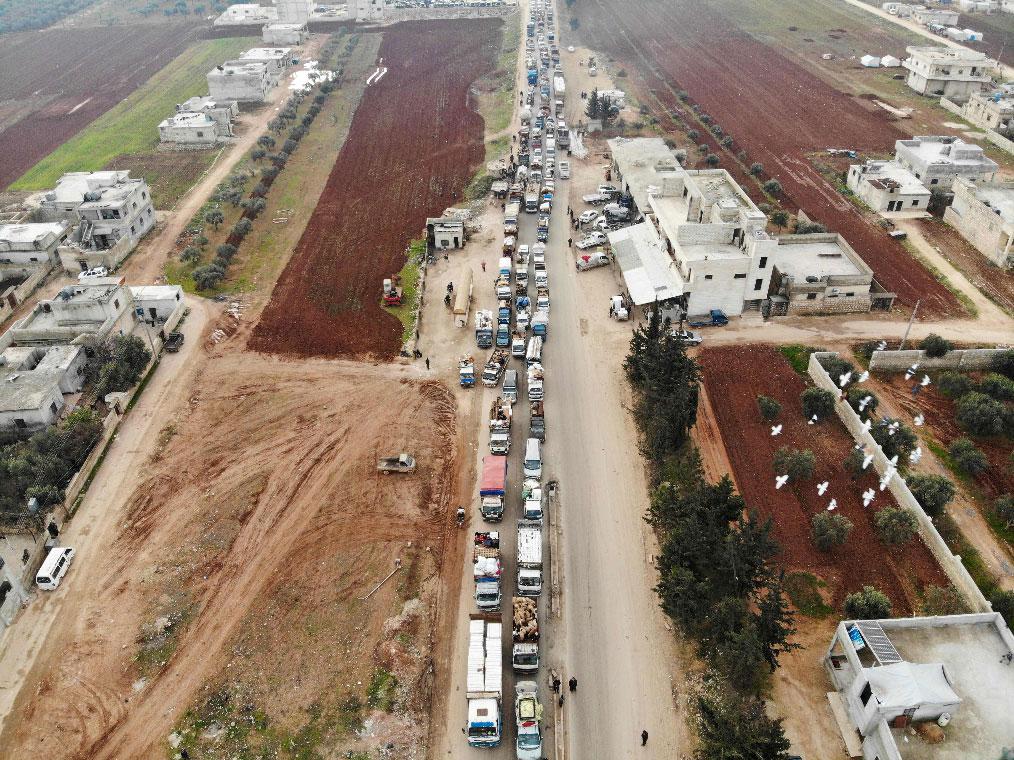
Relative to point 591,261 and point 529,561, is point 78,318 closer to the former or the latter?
point 529,561

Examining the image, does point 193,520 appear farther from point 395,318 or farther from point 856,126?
point 856,126

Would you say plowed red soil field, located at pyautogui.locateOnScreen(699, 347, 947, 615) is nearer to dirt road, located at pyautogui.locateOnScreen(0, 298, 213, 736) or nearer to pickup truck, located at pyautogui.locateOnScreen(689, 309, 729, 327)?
pickup truck, located at pyautogui.locateOnScreen(689, 309, 729, 327)

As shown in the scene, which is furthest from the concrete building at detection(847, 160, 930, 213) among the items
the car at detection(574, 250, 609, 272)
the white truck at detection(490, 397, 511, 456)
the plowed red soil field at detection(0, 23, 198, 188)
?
the plowed red soil field at detection(0, 23, 198, 188)

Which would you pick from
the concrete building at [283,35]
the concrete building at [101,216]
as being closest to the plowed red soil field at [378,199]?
the concrete building at [101,216]

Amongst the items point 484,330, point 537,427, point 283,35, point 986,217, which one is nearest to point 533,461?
point 537,427

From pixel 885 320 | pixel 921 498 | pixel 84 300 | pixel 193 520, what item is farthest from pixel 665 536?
pixel 84 300

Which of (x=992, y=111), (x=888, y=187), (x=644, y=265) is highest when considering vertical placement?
(x=992, y=111)
